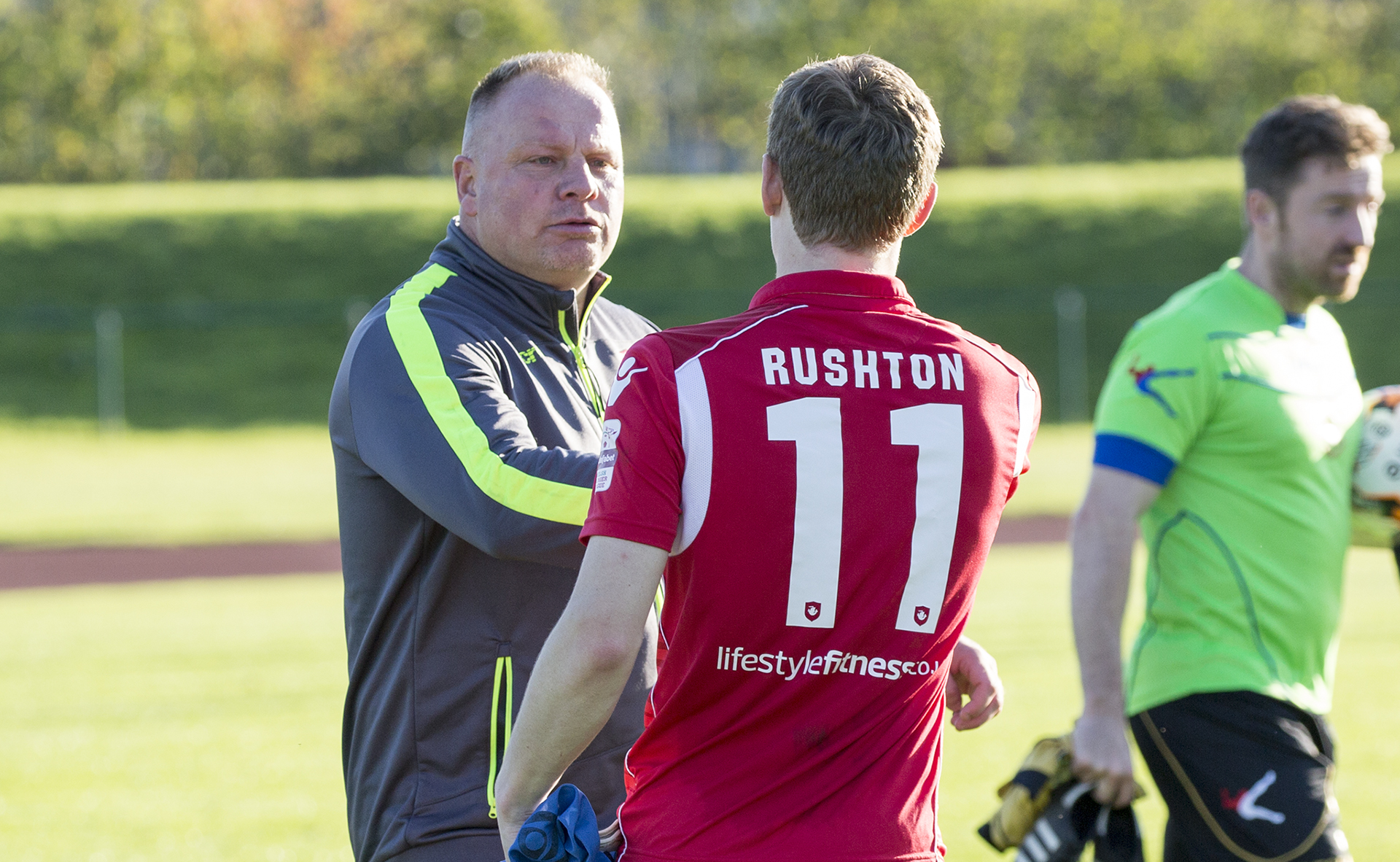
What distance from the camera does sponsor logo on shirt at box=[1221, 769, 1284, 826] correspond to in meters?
3.60

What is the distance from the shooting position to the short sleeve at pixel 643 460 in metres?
2.04

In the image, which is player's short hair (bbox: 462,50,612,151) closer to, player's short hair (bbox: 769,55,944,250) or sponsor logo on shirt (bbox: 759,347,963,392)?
player's short hair (bbox: 769,55,944,250)

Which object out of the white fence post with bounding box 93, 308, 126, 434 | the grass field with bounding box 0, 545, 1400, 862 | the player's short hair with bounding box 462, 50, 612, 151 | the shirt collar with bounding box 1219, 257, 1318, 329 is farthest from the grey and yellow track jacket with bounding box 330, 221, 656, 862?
the white fence post with bounding box 93, 308, 126, 434

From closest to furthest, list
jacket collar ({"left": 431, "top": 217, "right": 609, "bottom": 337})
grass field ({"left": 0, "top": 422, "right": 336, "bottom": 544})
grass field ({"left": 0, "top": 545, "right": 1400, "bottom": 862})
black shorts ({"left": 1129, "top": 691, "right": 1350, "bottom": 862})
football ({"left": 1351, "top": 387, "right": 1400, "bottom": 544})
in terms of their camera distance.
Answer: jacket collar ({"left": 431, "top": 217, "right": 609, "bottom": 337}) → black shorts ({"left": 1129, "top": 691, "right": 1350, "bottom": 862}) → football ({"left": 1351, "top": 387, "right": 1400, "bottom": 544}) → grass field ({"left": 0, "top": 545, "right": 1400, "bottom": 862}) → grass field ({"left": 0, "top": 422, "right": 336, "bottom": 544})

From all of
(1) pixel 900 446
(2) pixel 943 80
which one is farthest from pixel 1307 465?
(2) pixel 943 80

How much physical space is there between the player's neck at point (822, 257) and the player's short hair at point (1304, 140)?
2.13m

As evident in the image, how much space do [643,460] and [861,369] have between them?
0.34 m

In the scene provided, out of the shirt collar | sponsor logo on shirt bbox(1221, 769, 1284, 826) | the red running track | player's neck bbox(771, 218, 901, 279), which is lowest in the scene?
the red running track

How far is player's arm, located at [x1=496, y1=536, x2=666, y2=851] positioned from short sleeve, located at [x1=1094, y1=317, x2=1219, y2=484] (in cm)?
198

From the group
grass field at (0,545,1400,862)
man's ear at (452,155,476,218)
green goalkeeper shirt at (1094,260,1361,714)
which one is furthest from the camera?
grass field at (0,545,1400,862)

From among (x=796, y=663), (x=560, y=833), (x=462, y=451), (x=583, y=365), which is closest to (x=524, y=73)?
(x=583, y=365)

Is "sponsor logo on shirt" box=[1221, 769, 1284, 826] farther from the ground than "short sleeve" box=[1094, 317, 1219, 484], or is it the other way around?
"short sleeve" box=[1094, 317, 1219, 484]

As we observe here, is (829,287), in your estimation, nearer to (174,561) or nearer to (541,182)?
(541,182)

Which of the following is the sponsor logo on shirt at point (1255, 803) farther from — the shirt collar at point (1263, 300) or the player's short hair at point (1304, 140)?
the player's short hair at point (1304, 140)
